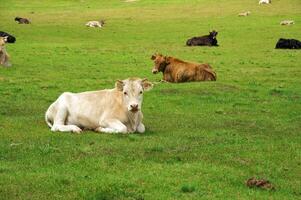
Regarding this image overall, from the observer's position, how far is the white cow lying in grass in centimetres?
1373

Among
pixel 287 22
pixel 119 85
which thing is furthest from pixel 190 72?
pixel 287 22

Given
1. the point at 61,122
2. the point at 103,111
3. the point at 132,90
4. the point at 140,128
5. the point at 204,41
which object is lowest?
the point at 204,41

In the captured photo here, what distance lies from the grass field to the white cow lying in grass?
365mm

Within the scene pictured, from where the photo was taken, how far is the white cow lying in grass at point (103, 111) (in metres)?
13.7

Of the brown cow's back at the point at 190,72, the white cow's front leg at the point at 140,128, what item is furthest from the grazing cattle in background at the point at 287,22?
the white cow's front leg at the point at 140,128

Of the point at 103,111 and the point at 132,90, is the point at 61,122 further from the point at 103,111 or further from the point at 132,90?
the point at 132,90

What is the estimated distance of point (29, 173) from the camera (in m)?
10.0

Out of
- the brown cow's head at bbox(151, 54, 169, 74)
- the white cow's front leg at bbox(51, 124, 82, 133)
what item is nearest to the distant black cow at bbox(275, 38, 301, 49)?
the brown cow's head at bbox(151, 54, 169, 74)

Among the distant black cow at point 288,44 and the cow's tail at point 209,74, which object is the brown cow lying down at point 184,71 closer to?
the cow's tail at point 209,74

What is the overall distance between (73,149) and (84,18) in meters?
45.9

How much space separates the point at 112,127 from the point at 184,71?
396 inches

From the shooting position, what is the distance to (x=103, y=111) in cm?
1402

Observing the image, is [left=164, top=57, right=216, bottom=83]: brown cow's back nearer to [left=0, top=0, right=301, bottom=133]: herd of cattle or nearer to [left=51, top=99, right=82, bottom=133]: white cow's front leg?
[left=0, top=0, right=301, bottom=133]: herd of cattle

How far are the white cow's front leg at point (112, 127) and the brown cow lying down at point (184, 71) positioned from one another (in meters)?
9.82
